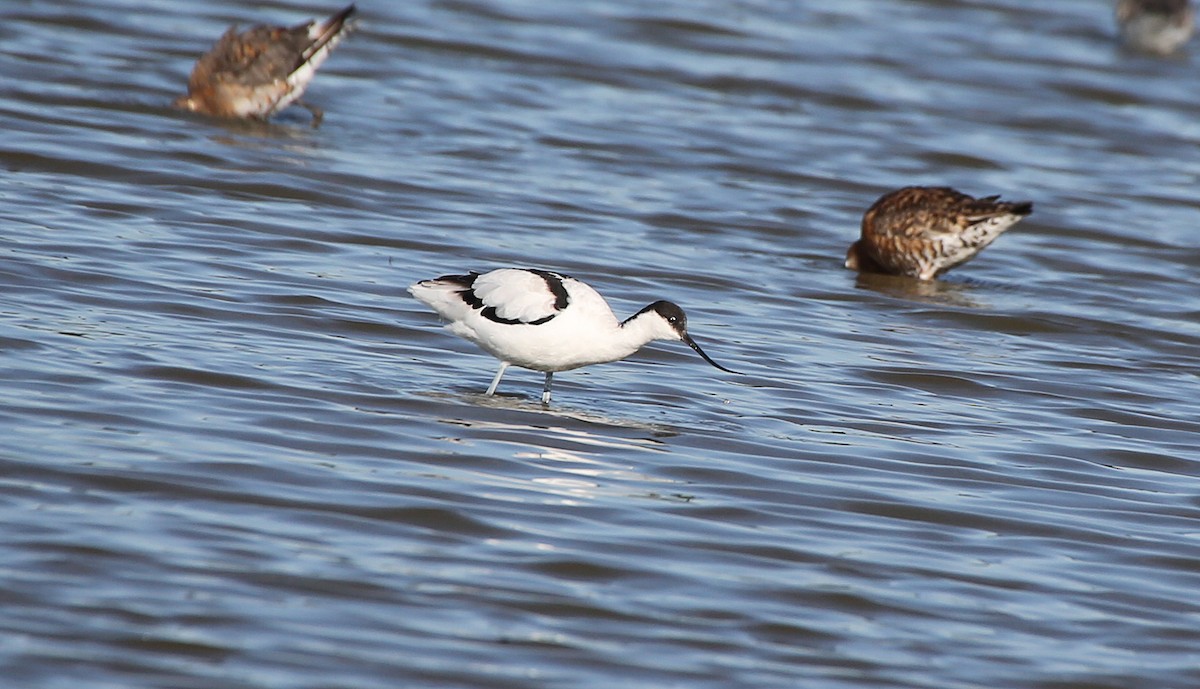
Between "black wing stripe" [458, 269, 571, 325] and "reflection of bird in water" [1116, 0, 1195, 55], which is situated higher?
"black wing stripe" [458, 269, 571, 325]

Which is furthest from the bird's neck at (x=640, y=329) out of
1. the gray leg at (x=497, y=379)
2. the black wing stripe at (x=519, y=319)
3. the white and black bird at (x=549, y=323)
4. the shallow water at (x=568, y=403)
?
the gray leg at (x=497, y=379)

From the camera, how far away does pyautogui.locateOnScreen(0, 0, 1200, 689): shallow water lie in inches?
232

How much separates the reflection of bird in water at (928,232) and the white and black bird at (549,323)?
15.8ft

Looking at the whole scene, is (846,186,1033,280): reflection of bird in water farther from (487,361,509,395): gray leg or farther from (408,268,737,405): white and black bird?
(487,361,509,395): gray leg

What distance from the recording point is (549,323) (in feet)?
27.6

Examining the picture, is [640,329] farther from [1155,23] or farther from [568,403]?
[1155,23]

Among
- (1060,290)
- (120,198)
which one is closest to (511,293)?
(120,198)

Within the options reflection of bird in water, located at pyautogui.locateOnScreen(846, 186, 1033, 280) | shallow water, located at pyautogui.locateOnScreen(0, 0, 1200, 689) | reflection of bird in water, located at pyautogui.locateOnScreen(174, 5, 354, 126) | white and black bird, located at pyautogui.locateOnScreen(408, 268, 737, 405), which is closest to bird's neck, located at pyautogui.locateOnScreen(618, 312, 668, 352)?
white and black bird, located at pyautogui.locateOnScreen(408, 268, 737, 405)

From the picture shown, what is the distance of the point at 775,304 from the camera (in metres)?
11.8

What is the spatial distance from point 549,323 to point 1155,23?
59.6 ft

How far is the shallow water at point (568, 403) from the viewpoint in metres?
5.90

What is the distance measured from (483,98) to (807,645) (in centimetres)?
1245

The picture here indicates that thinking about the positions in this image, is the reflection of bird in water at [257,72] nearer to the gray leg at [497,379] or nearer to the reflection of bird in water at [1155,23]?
the gray leg at [497,379]

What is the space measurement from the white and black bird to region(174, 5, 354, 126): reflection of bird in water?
7454 millimetres
